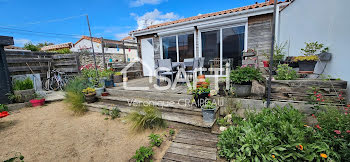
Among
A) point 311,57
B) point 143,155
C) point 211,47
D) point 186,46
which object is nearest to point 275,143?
point 143,155

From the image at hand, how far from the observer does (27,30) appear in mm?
19156

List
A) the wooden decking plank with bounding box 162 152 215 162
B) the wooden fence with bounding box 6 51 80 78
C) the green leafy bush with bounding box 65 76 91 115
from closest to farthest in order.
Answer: the wooden decking plank with bounding box 162 152 215 162 → the green leafy bush with bounding box 65 76 91 115 → the wooden fence with bounding box 6 51 80 78

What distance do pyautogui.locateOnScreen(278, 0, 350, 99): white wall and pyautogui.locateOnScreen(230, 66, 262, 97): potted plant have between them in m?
1.29

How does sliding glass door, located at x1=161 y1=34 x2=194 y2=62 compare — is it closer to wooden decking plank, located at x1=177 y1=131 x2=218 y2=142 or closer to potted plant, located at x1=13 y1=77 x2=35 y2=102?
wooden decking plank, located at x1=177 y1=131 x2=218 y2=142

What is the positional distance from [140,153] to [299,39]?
4488mm

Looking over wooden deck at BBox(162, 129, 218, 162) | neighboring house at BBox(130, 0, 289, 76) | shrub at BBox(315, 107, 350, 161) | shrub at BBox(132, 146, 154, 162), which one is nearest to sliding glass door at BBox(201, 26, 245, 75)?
neighboring house at BBox(130, 0, 289, 76)

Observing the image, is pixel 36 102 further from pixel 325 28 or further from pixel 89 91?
pixel 325 28

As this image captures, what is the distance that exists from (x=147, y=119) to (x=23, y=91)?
403cm

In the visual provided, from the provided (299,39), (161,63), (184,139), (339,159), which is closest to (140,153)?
(184,139)

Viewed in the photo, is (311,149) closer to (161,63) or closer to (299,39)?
(299,39)

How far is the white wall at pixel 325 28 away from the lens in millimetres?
2197

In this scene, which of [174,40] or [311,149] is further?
[174,40]

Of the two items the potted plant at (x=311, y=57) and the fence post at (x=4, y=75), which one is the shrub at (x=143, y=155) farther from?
the fence post at (x=4, y=75)

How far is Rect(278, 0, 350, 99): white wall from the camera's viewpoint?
2197mm
